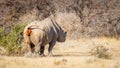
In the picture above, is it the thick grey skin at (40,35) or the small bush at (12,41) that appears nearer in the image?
the thick grey skin at (40,35)

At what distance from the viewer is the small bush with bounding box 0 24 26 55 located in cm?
1572

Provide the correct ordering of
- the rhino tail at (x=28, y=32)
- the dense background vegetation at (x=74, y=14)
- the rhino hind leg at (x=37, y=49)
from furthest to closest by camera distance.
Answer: the dense background vegetation at (x=74, y=14)
the rhino hind leg at (x=37, y=49)
the rhino tail at (x=28, y=32)

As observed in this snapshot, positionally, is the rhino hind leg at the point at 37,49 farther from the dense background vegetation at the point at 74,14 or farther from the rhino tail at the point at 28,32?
the dense background vegetation at the point at 74,14

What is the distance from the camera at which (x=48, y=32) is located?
14.9m

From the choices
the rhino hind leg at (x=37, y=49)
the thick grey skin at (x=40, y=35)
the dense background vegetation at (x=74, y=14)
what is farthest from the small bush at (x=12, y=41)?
the dense background vegetation at (x=74, y=14)

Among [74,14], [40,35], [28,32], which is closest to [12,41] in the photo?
[28,32]

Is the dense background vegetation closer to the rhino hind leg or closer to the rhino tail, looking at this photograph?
the rhino hind leg

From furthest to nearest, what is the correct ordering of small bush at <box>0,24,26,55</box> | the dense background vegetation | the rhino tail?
the dense background vegetation → small bush at <box>0,24,26,55</box> → the rhino tail

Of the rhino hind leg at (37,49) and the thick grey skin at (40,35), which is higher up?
the thick grey skin at (40,35)

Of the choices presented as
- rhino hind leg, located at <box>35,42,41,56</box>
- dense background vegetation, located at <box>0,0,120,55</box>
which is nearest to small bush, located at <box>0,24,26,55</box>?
rhino hind leg, located at <box>35,42,41,56</box>

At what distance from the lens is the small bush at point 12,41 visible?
619 inches

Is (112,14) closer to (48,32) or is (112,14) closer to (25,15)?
(25,15)

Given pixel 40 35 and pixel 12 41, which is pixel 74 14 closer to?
pixel 12 41

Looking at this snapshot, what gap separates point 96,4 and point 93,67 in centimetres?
1600
